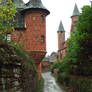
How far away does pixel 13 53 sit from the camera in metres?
7.46

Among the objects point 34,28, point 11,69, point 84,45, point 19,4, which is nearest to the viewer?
point 11,69

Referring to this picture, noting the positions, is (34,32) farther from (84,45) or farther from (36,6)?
(84,45)

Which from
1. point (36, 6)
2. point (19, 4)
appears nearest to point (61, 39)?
point (19, 4)

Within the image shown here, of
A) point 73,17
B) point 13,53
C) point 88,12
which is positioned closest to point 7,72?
point 13,53

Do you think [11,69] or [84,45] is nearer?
[11,69]

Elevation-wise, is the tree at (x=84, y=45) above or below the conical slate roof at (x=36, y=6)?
below

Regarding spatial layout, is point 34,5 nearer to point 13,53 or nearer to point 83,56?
point 83,56

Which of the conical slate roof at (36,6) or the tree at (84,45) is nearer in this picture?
the tree at (84,45)

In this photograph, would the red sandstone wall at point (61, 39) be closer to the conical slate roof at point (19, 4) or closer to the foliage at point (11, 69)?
the conical slate roof at point (19, 4)

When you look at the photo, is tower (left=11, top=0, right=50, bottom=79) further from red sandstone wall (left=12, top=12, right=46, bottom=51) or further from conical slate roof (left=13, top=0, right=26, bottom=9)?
conical slate roof (left=13, top=0, right=26, bottom=9)

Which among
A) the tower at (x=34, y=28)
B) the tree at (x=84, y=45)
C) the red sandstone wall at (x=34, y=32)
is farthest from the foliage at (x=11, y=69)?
the red sandstone wall at (x=34, y=32)

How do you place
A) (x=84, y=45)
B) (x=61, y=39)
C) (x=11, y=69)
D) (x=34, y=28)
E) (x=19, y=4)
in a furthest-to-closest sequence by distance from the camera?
(x=61, y=39) < (x=19, y=4) < (x=34, y=28) < (x=84, y=45) < (x=11, y=69)

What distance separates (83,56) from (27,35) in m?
8.87

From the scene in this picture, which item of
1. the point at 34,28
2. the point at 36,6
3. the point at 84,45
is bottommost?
the point at 84,45
